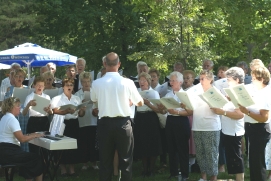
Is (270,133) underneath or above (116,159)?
above

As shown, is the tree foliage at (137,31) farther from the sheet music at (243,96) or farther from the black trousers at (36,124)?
the sheet music at (243,96)

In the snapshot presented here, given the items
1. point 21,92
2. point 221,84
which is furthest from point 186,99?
point 21,92

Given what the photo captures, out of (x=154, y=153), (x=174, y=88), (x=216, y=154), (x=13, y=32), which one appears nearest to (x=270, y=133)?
(x=216, y=154)

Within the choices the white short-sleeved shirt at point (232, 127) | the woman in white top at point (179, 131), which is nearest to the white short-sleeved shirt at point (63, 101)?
the woman in white top at point (179, 131)

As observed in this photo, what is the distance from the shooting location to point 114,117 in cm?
721

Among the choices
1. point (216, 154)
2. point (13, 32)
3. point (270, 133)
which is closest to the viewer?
point (270, 133)

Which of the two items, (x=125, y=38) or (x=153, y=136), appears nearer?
(x=153, y=136)

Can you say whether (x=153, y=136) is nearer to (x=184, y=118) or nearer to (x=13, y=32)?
(x=184, y=118)

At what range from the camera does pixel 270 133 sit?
23.0 ft

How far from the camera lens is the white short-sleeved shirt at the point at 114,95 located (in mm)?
7207

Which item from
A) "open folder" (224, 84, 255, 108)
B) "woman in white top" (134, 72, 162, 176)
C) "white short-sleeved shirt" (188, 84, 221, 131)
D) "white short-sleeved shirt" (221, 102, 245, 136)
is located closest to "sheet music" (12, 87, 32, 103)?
"woman in white top" (134, 72, 162, 176)

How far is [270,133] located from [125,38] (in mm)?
16612

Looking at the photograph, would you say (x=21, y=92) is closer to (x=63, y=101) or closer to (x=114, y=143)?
(x=63, y=101)

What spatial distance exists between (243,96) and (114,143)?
186 centimetres
